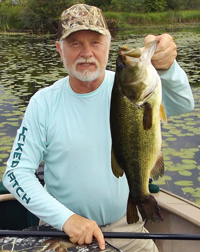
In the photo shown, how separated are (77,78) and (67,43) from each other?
0.74ft

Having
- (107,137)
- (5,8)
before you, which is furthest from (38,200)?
(5,8)

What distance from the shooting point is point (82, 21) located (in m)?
1.84

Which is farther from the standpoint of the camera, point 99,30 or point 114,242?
point 114,242

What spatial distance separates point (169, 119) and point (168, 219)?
3553 millimetres

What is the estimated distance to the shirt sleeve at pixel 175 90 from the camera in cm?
168

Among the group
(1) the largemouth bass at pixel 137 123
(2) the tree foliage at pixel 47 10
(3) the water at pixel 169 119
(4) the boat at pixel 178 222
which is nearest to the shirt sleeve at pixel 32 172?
(1) the largemouth bass at pixel 137 123

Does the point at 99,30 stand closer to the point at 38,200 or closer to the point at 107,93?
the point at 107,93

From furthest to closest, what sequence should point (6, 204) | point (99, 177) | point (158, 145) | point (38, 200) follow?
point (6, 204) → point (99, 177) → point (38, 200) → point (158, 145)

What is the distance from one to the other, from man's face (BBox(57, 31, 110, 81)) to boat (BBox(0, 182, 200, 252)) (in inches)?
45.6

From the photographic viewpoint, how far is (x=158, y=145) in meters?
1.59

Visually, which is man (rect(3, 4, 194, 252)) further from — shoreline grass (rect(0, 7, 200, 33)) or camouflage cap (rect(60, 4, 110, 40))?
shoreline grass (rect(0, 7, 200, 33))

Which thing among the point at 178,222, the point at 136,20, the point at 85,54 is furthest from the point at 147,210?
the point at 136,20

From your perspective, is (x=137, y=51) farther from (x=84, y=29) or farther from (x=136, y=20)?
(x=136, y=20)

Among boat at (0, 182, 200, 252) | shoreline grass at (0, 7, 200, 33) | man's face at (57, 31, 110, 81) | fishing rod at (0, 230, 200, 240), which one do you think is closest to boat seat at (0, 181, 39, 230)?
boat at (0, 182, 200, 252)
